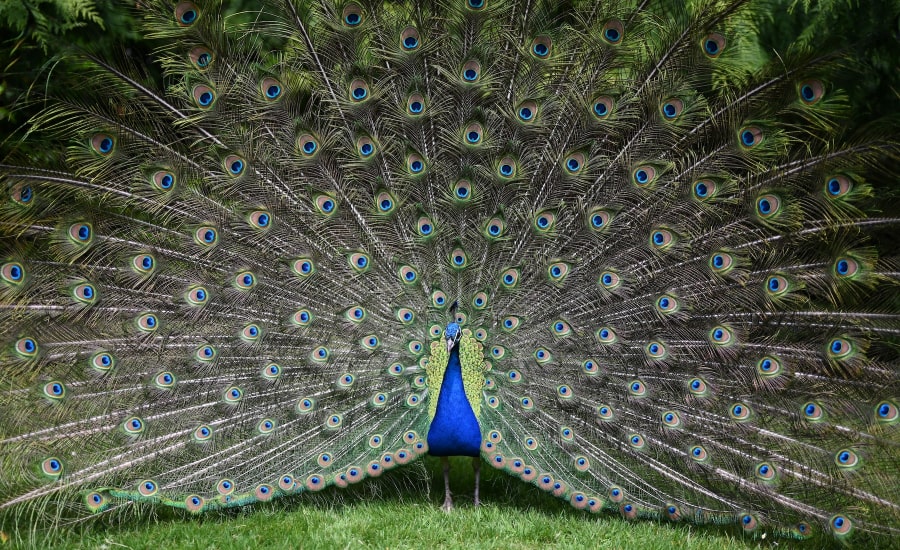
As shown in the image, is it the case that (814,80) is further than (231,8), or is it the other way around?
(231,8)

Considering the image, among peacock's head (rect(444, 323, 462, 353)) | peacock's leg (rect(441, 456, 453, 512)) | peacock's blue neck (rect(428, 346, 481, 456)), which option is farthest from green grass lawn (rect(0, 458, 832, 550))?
peacock's head (rect(444, 323, 462, 353))

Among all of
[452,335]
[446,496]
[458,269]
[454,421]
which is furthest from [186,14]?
[446,496]

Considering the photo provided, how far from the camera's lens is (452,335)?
4.18 metres

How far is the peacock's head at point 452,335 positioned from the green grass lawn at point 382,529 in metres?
1.01

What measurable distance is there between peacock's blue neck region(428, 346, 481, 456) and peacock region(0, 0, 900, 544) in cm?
2

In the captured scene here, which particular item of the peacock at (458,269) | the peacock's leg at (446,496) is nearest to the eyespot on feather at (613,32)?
the peacock at (458,269)

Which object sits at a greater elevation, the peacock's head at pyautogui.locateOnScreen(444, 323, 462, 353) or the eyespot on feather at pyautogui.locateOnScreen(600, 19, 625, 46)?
the eyespot on feather at pyautogui.locateOnScreen(600, 19, 625, 46)

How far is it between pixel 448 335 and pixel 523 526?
112cm

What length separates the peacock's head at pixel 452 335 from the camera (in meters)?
4.17

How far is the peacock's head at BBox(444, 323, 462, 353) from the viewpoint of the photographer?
13.7 ft

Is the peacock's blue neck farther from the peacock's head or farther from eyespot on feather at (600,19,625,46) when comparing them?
eyespot on feather at (600,19,625,46)

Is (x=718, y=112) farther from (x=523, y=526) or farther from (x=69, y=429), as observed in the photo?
(x=69, y=429)

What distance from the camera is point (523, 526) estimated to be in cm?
426

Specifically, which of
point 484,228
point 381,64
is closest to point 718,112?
point 484,228
